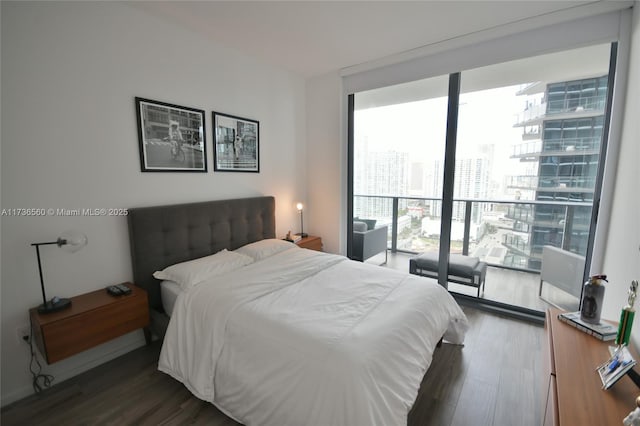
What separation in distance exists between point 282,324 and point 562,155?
9.98 feet

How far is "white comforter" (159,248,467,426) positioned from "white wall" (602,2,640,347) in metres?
1.00

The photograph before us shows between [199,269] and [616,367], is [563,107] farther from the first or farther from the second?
[199,269]

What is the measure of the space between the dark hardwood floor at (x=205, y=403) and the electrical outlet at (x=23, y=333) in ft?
1.28

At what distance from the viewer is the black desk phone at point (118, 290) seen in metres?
2.00

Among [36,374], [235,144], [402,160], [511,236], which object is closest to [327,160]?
[402,160]

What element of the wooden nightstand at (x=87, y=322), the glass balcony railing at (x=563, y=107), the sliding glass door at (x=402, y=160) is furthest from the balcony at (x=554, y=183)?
the wooden nightstand at (x=87, y=322)

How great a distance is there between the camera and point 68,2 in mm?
1832

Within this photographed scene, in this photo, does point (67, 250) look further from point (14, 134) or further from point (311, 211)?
point (311, 211)

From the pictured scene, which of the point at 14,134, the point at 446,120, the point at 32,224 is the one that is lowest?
the point at 32,224

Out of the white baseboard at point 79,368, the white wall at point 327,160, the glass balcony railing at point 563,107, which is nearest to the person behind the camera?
the white baseboard at point 79,368

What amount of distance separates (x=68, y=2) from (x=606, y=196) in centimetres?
428

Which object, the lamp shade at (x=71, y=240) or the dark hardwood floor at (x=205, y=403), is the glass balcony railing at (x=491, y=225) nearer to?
the dark hardwood floor at (x=205, y=403)

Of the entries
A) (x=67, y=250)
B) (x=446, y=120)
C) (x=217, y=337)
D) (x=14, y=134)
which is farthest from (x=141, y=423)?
(x=446, y=120)

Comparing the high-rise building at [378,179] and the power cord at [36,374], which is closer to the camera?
the power cord at [36,374]
